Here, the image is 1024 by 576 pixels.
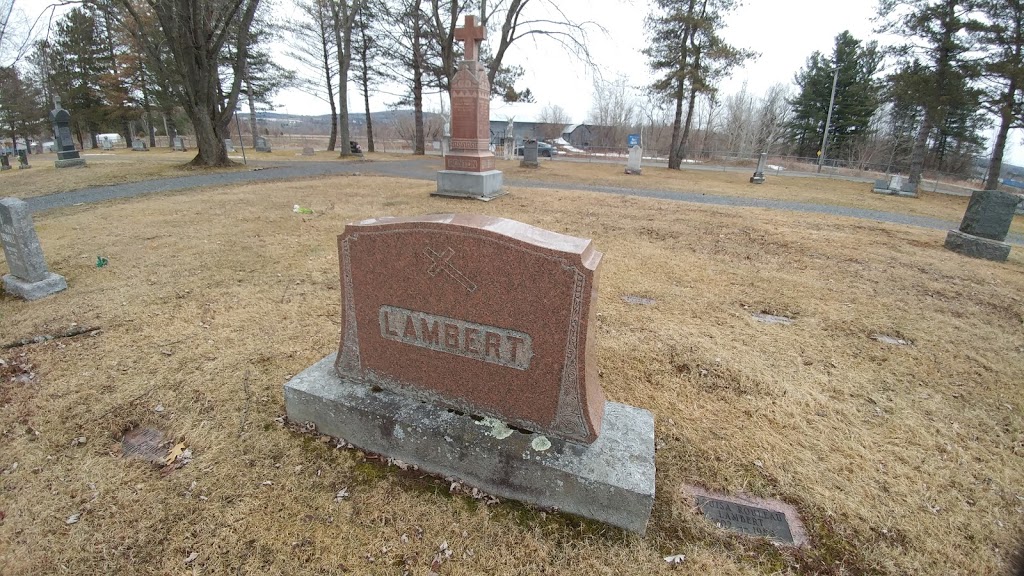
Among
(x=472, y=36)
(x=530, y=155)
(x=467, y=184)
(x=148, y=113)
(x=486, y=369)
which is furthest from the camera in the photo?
(x=148, y=113)

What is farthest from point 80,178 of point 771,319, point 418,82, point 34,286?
point 418,82

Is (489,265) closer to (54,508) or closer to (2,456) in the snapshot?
(54,508)

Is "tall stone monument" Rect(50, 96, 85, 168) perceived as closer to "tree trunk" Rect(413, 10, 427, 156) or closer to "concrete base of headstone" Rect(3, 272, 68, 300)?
"tree trunk" Rect(413, 10, 427, 156)

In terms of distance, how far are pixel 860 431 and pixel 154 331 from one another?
5.35m

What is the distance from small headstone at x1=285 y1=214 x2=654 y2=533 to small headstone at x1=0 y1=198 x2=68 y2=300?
3.89 m

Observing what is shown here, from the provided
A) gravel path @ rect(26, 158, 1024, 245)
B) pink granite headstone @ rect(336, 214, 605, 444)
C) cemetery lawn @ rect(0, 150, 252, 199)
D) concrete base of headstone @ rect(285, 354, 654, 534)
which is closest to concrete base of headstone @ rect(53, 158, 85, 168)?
cemetery lawn @ rect(0, 150, 252, 199)

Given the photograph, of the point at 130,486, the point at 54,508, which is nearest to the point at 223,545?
the point at 130,486

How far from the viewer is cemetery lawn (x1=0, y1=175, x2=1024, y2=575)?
76.5 inches

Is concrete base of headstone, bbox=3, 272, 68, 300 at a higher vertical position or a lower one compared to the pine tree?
lower

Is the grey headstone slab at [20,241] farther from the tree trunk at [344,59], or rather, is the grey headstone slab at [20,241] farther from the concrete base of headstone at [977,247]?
the tree trunk at [344,59]

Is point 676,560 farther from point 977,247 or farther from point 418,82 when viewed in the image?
point 418,82

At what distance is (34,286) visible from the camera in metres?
4.39

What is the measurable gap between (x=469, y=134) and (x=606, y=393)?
919 cm

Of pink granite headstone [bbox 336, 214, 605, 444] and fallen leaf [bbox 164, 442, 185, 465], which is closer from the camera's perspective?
pink granite headstone [bbox 336, 214, 605, 444]
